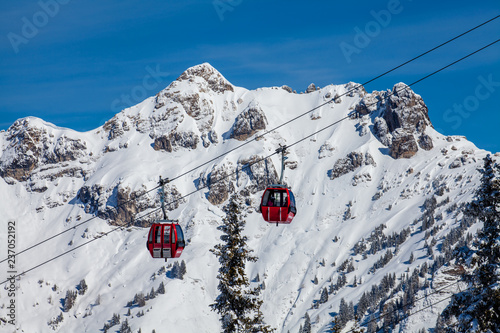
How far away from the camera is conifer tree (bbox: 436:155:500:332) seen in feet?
106

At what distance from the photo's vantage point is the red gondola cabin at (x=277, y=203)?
43250 mm

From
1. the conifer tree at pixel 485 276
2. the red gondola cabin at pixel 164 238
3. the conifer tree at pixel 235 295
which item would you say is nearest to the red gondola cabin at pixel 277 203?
the conifer tree at pixel 235 295

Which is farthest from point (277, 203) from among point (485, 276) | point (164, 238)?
point (485, 276)

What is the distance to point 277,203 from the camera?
1706 inches

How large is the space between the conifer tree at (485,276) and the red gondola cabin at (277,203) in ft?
40.9

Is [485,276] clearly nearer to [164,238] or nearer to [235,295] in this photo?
[235,295]

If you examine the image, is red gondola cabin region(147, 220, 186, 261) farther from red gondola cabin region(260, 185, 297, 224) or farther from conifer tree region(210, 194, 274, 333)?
red gondola cabin region(260, 185, 297, 224)

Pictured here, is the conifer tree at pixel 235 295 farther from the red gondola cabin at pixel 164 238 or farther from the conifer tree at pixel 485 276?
the conifer tree at pixel 485 276

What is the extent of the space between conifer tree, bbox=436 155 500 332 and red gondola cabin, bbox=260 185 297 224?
12.5 meters

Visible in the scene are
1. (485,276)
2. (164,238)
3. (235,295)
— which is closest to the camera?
(485,276)

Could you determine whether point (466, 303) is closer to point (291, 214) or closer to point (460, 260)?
point (460, 260)

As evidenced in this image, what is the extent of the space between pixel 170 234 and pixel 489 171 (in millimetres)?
21871

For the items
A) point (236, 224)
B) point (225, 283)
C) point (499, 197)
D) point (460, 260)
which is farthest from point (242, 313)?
point (499, 197)

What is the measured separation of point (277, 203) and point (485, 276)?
48.3ft
